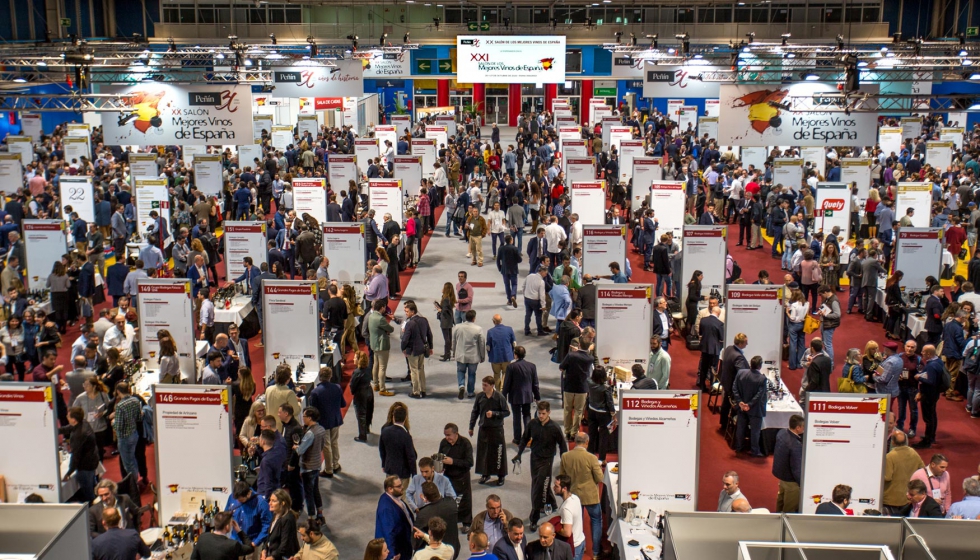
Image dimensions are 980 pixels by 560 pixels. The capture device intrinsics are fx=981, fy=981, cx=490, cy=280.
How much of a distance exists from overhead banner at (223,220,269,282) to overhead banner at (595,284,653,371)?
22.1 feet

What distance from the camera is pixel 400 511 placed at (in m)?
8.78

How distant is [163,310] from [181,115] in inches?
337

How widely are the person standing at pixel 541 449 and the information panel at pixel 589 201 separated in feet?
38.7

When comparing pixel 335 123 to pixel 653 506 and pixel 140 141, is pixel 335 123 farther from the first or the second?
pixel 653 506

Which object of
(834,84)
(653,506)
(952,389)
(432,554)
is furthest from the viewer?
(834,84)

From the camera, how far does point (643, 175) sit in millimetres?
24766

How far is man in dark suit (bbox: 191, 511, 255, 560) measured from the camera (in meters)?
8.12

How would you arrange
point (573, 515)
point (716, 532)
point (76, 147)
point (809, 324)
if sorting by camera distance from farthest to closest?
point (76, 147), point (809, 324), point (573, 515), point (716, 532)

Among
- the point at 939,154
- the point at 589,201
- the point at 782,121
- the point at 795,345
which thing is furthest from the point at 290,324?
the point at 939,154

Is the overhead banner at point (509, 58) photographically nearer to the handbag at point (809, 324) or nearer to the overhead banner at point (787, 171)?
the overhead banner at point (787, 171)

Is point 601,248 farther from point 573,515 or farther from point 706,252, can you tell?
point 573,515

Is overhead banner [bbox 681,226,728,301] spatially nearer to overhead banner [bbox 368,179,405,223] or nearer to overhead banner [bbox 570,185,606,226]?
overhead banner [bbox 570,185,606,226]

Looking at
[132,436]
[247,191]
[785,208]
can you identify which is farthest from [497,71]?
[132,436]

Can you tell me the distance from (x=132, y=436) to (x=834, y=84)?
16465mm
